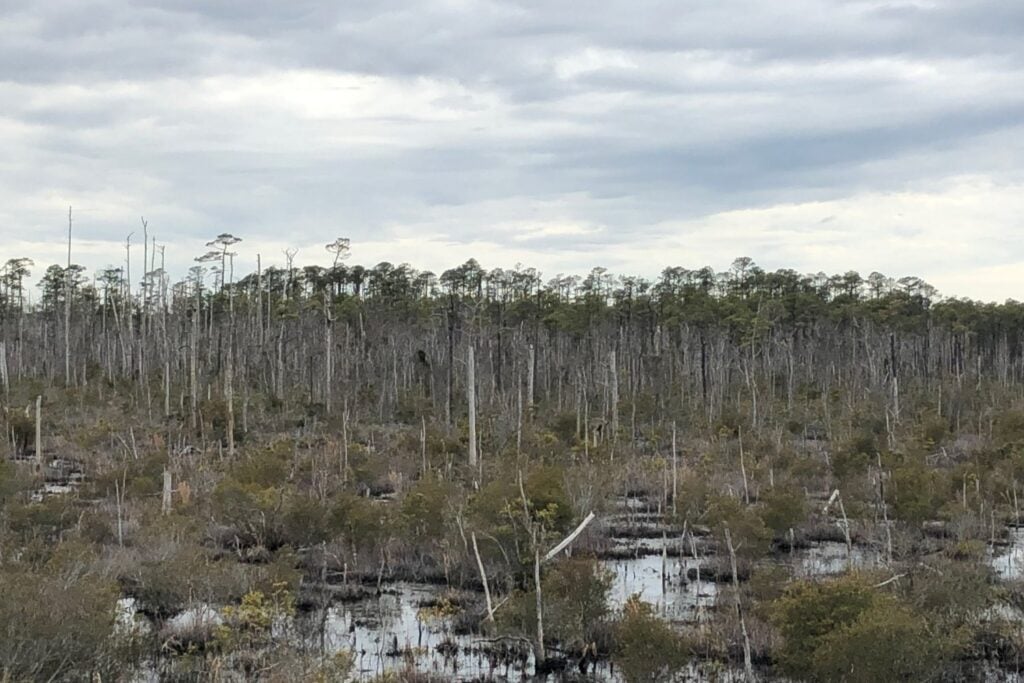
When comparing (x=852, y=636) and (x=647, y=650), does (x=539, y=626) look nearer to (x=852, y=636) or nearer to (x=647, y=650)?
(x=647, y=650)

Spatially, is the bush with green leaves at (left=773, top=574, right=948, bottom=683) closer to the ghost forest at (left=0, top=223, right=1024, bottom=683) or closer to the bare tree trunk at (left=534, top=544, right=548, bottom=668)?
the ghost forest at (left=0, top=223, right=1024, bottom=683)

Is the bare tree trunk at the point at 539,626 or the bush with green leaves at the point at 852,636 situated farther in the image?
the bare tree trunk at the point at 539,626

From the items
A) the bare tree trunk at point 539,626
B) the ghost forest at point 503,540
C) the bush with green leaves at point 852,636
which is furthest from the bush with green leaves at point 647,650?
the bare tree trunk at point 539,626

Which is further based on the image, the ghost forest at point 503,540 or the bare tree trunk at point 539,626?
the bare tree trunk at point 539,626

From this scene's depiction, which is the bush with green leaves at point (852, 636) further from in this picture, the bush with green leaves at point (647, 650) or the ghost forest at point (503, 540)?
the bush with green leaves at point (647, 650)

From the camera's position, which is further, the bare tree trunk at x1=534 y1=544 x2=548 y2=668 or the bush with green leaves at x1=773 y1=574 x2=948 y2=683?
the bare tree trunk at x1=534 y1=544 x2=548 y2=668

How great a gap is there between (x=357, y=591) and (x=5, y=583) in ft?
21.1

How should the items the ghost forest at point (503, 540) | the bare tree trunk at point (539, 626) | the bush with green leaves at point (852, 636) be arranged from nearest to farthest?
the bush with green leaves at point (852, 636), the ghost forest at point (503, 540), the bare tree trunk at point (539, 626)

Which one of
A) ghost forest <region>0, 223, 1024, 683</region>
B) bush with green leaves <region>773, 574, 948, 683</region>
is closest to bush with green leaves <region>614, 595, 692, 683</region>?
ghost forest <region>0, 223, 1024, 683</region>

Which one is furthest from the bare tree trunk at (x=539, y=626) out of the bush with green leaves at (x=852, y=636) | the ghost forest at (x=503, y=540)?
the bush with green leaves at (x=852, y=636)

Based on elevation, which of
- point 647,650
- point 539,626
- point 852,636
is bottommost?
point 539,626

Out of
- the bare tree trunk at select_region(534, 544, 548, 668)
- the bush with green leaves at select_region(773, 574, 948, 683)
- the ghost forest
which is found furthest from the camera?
the bare tree trunk at select_region(534, 544, 548, 668)

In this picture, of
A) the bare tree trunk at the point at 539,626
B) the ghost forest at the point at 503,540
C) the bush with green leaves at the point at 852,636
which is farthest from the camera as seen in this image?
the bare tree trunk at the point at 539,626

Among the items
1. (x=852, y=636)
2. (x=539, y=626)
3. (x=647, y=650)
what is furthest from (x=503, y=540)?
(x=852, y=636)
